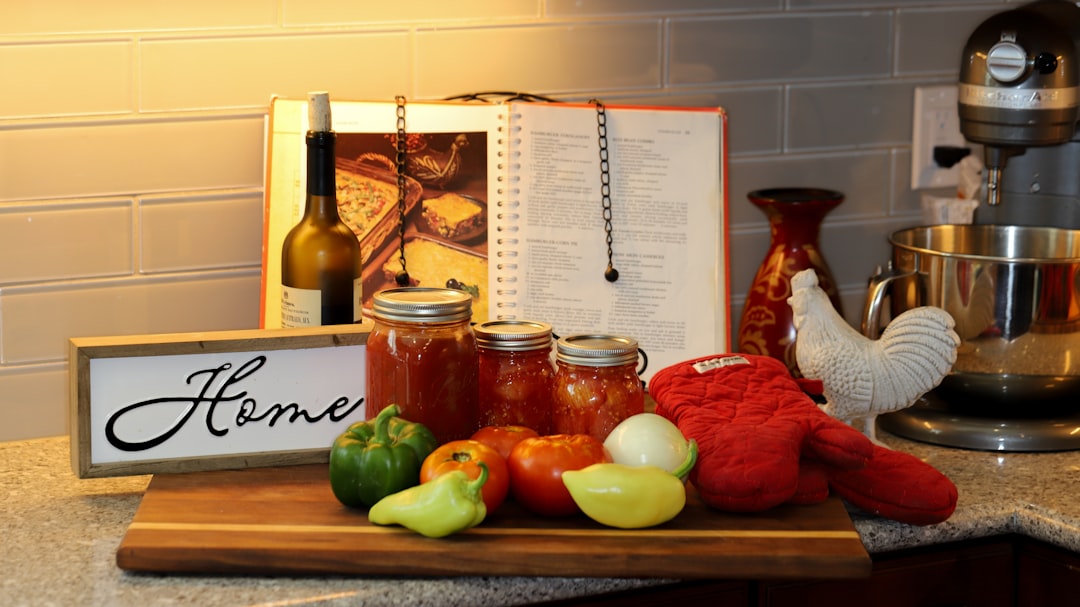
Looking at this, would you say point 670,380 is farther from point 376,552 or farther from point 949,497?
point 376,552

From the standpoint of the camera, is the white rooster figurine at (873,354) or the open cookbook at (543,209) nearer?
the white rooster figurine at (873,354)

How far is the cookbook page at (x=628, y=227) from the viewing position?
1.51 meters

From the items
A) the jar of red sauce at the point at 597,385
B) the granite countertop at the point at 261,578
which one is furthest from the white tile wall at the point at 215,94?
the jar of red sauce at the point at 597,385

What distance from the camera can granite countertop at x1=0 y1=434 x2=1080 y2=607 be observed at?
102 cm

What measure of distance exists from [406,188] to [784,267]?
48cm

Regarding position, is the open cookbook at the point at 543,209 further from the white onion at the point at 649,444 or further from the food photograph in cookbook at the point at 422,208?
the white onion at the point at 649,444

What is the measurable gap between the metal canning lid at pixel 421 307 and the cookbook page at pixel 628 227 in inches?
11.9

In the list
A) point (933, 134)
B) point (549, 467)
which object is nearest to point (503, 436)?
point (549, 467)

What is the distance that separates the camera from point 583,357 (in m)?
1.20

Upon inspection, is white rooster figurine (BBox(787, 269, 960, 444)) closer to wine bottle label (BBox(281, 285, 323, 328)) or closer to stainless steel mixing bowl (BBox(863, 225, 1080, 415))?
stainless steel mixing bowl (BBox(863, 225, 1080, 415))

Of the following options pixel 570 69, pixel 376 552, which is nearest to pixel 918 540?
pixel 376 552

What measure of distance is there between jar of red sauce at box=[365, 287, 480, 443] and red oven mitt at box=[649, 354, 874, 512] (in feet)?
0.69

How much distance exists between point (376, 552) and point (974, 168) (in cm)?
119

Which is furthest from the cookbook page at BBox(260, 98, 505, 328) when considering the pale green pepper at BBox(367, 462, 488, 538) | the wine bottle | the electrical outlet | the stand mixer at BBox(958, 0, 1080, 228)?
the electrical outlet
